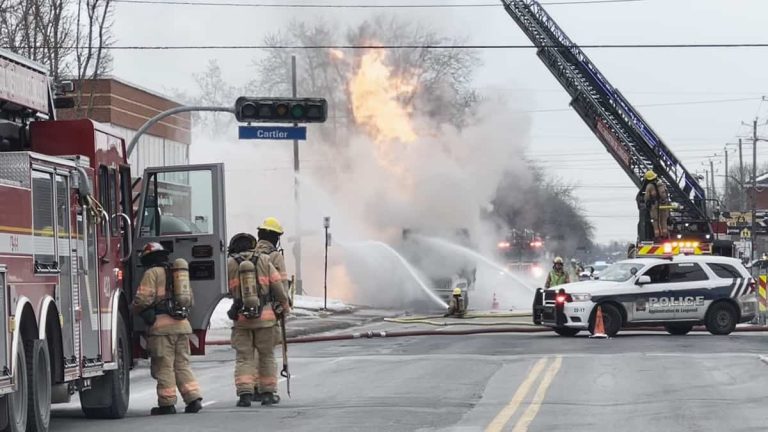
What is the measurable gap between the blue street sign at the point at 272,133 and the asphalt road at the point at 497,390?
6.60 m

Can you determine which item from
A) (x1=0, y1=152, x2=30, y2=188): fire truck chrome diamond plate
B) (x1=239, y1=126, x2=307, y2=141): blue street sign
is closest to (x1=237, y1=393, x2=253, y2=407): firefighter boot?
(x1=0, y1=152, x2=30, y2=188): fire truck chrome diamond plate

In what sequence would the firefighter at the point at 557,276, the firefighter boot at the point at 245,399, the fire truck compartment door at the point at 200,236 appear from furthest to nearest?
the firefighter at the point at 557,276
the firefighter boot at the point at 245,399
the fire truck compartment door at the point at 200,236

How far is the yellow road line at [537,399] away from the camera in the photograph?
36.3 feet

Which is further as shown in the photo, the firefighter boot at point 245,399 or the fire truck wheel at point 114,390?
the firefighter boot at point 245,399

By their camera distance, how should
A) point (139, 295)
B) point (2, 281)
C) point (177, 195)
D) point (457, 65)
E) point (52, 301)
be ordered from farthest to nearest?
point (457, 65) → point (177, 195) → point (139, 295) → point (52, 301) → point (2, 281)

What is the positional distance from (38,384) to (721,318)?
1776cm

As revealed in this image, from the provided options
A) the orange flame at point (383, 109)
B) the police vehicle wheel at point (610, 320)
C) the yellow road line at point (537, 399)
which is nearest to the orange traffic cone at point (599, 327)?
the police vehicle wheel at point (610, 320)

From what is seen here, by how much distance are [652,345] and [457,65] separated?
28.9 meters

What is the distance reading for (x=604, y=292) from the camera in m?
24.9

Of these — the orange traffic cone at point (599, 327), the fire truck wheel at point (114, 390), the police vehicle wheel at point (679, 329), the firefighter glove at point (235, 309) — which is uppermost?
the firefighter glove at point (235, 309)

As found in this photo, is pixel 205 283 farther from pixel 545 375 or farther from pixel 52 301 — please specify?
pixel 545 375

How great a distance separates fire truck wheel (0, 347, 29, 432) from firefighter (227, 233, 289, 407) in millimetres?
3350

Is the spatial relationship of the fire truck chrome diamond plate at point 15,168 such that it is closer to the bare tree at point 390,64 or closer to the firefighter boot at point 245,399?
the firefighter boot at point 245,399

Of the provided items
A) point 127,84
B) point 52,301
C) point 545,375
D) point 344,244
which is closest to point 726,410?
point 545,375
